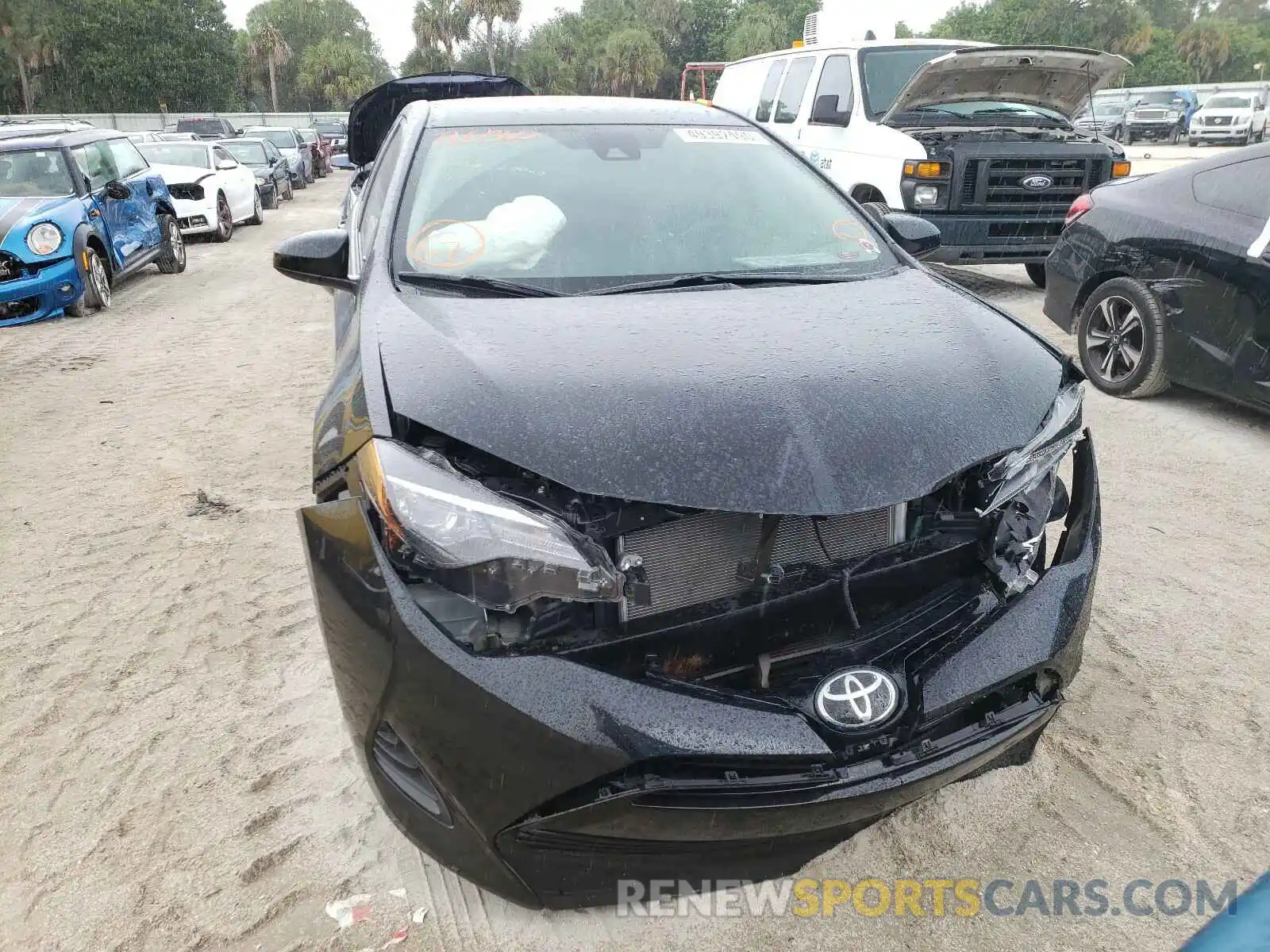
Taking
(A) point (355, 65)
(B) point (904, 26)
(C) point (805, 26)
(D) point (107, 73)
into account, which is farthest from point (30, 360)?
(B) point (904, 26)

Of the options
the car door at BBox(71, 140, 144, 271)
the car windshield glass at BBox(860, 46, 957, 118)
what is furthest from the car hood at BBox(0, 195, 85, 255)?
the car windshield glass at BBox(860, 46, 957, 118)

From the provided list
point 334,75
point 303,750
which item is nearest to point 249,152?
point 303,750

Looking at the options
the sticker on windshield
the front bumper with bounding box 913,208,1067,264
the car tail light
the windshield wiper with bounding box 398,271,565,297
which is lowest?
the front bumper with bounding box 913,208,1067,264

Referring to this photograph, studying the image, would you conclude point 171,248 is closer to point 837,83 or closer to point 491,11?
point 837,83

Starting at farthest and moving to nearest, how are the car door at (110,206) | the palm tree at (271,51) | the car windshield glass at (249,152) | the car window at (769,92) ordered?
the palm tree at (271,51) → the car windshield glass at (249,152) → the car window at (769,92) → the car door at (110,206)

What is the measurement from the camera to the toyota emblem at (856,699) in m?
1.72

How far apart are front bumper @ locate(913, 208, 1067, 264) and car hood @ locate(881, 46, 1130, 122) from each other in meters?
1.08

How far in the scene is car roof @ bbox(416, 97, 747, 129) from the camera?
3449mm

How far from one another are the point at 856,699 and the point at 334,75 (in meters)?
71.7

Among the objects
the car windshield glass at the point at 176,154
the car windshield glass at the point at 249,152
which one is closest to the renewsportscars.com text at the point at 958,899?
the car windshield glass at the point at 176,154

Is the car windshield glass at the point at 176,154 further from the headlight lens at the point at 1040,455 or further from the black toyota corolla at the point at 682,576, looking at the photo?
the headlight lens at the point at 1040,455

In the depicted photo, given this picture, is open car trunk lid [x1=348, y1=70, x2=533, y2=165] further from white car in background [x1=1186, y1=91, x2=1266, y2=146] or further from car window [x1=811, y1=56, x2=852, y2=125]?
white car in background [x1=1186, y1=91, x2=1266, y2=146]

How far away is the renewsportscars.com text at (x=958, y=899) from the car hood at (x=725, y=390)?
999mm

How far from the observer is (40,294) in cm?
810
